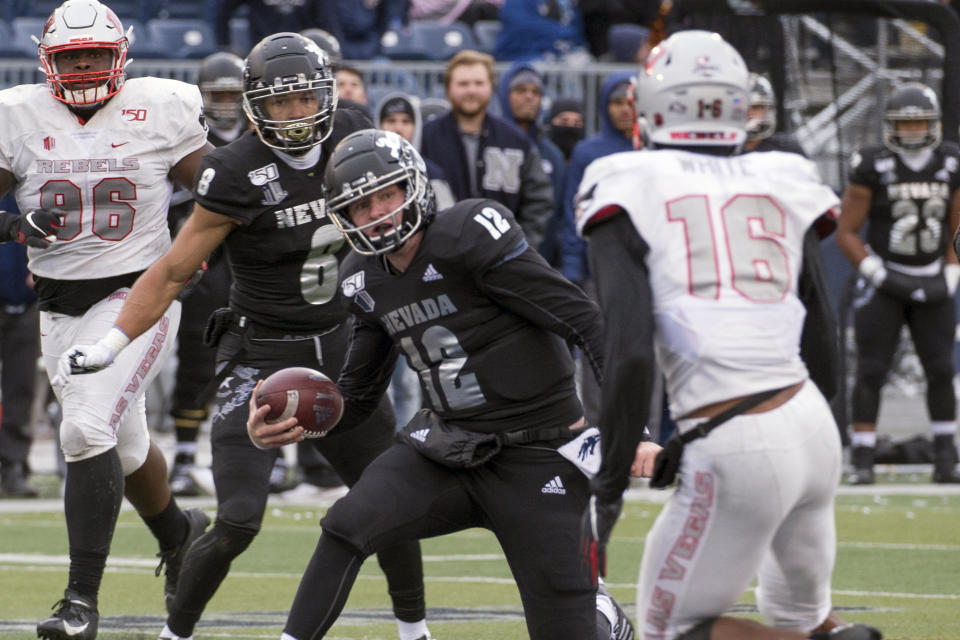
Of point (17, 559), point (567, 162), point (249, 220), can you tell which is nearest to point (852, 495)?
point (567, 162)

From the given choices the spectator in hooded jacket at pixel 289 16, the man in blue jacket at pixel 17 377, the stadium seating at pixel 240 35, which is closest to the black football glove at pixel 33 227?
the man in blue jacket at pixel 17 377

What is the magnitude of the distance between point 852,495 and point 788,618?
19.6 ft

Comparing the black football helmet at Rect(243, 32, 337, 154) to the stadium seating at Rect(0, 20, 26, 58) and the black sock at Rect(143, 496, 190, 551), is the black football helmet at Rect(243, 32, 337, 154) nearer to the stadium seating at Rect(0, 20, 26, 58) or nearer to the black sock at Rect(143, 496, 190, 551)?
the black sock at Rect(143, 496, 190, 551)

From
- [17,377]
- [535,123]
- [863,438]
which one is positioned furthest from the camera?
[535,123]

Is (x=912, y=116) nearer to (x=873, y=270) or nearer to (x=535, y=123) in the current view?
(x=873, y=270)

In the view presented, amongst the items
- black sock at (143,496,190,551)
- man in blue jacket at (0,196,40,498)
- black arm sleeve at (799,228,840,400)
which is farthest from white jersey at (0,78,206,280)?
man in blue jacket at (0,196,40,498)

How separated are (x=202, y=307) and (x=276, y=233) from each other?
3.88 metres

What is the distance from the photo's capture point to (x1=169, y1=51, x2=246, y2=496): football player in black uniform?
9008 mm

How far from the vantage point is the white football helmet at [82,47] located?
5.68 m

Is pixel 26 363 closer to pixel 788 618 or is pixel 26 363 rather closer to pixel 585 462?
pixel 585 462

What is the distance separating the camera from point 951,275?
34.3ft

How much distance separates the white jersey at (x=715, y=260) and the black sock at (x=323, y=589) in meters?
1.06

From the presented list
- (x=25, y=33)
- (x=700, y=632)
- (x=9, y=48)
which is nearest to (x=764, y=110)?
(x=700, y=632)

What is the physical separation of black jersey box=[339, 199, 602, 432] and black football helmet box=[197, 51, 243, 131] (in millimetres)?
4727
